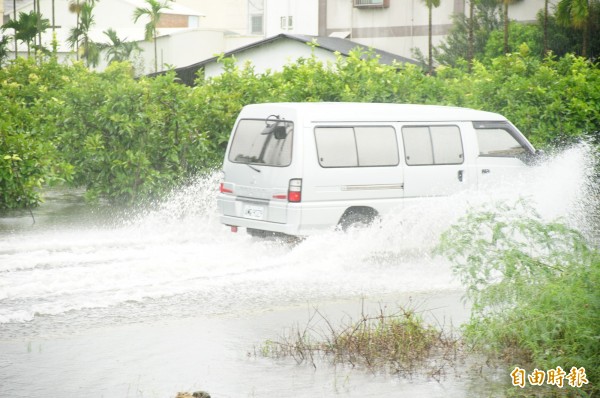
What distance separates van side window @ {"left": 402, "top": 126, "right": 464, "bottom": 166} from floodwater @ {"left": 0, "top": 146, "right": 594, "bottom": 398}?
0.62 metres

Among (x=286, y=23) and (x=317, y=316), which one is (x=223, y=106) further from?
(x=286, y=23)

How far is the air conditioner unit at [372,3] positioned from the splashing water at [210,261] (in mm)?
33342

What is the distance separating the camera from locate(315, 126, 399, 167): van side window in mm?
13305

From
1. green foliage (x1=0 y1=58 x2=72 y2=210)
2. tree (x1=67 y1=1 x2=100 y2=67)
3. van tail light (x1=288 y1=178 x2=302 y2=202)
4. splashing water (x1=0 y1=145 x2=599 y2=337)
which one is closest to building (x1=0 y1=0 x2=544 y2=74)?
tree (x1=67 y1=1 x2=100 y2=67)

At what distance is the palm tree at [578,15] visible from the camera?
139 ft

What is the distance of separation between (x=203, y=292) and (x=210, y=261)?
73.2 inches

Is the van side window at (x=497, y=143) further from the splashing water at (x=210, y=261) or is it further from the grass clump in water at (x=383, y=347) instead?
the grass clump in water at (x=383, y=347)

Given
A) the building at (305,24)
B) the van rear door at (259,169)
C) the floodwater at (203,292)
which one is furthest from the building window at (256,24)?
the van rear door at (259,169)

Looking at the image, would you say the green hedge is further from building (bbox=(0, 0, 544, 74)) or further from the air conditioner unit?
the air conditioner unit

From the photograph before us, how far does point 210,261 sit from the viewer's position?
1270 centimetres

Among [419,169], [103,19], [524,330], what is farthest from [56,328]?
[103,19]

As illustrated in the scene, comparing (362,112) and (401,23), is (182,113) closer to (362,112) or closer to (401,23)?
(362,112)

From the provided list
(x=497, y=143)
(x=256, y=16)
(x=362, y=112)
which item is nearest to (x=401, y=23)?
(x=256, y=16)

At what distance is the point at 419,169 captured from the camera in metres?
14.0
